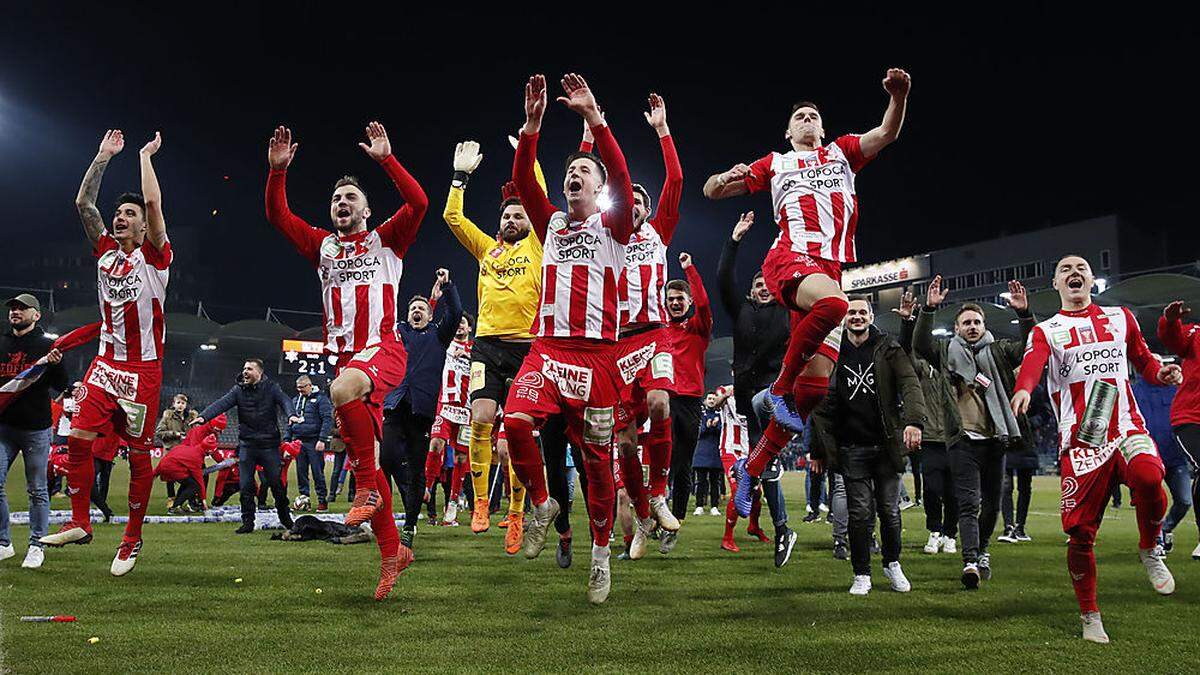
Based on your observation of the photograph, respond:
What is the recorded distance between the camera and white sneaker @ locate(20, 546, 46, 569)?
6562 millimetres

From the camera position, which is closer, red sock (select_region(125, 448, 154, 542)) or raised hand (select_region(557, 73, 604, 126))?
raised hand (select_region(557, 73, 604, 126))

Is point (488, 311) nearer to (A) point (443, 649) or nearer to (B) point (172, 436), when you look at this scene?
(A) point (443, 649)

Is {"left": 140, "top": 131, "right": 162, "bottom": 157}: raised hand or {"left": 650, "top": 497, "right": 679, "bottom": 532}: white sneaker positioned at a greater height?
{"left": 140, "top": 131, "right": 162, "bottom": 157}: raised hand

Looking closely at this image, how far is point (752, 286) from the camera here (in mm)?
8617

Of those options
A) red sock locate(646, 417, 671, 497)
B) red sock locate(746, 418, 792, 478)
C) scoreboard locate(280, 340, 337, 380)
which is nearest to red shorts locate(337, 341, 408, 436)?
red sock locate(646, 417, 671, 497)

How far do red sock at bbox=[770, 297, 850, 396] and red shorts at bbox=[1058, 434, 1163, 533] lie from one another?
5.30 ft

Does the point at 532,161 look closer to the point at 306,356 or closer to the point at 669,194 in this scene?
the point at 669,194

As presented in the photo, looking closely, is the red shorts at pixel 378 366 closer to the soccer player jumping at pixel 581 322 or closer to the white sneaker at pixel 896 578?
the soccer player jumping at pixel 581 322

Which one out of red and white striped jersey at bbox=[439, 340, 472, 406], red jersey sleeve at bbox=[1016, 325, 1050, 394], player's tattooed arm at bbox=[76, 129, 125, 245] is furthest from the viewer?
red and white striped jersey at bbox=[439, 340, 472, 406]

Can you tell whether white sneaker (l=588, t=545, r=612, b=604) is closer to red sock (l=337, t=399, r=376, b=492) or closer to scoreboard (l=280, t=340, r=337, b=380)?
red sock (l=337, t=399, r=376, b=492)

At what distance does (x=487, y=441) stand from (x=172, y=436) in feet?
28.6

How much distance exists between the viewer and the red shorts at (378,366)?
5598 mm

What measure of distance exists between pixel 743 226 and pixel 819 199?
4.41 ft

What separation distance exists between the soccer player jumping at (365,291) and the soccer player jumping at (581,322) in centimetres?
91
